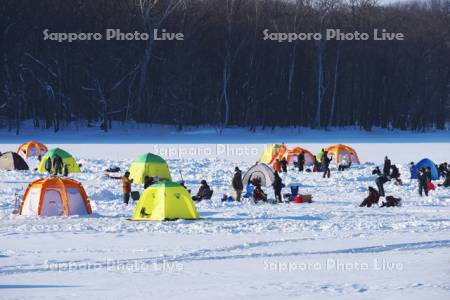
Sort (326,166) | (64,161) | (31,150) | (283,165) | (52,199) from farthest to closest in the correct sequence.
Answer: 1. (31,150)
2. (283,165)
3. (64,161)
4. (326,166)
5. (52,199)

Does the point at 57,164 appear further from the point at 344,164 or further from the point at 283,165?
the point at 344,164

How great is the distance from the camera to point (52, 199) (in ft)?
71.4

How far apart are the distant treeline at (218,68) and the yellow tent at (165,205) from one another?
45875 millimetres

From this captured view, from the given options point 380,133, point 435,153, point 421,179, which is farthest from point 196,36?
point 421,179

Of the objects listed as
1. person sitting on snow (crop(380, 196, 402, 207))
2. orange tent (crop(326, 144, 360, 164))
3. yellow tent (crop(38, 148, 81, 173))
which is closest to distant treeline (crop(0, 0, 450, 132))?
orange tent (crop(326, 144, 360, 164))

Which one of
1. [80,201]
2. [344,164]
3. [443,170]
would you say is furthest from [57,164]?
[443,170]

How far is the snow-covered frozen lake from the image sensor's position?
12.9 metres

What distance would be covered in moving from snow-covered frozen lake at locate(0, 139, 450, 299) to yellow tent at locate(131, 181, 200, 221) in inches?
17.5

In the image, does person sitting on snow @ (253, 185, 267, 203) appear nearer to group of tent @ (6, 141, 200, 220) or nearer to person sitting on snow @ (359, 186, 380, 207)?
person sitting on snow @ (359, 186, 380, 207)

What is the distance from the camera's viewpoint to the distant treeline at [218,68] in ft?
227

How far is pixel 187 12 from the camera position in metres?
74.0

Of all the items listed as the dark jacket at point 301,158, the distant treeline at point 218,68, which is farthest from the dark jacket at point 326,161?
the distant treeline at point 218,68

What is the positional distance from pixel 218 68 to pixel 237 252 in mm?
61123

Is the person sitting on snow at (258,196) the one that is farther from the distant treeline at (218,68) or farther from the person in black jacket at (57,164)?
the distant treeline at (218,68)
